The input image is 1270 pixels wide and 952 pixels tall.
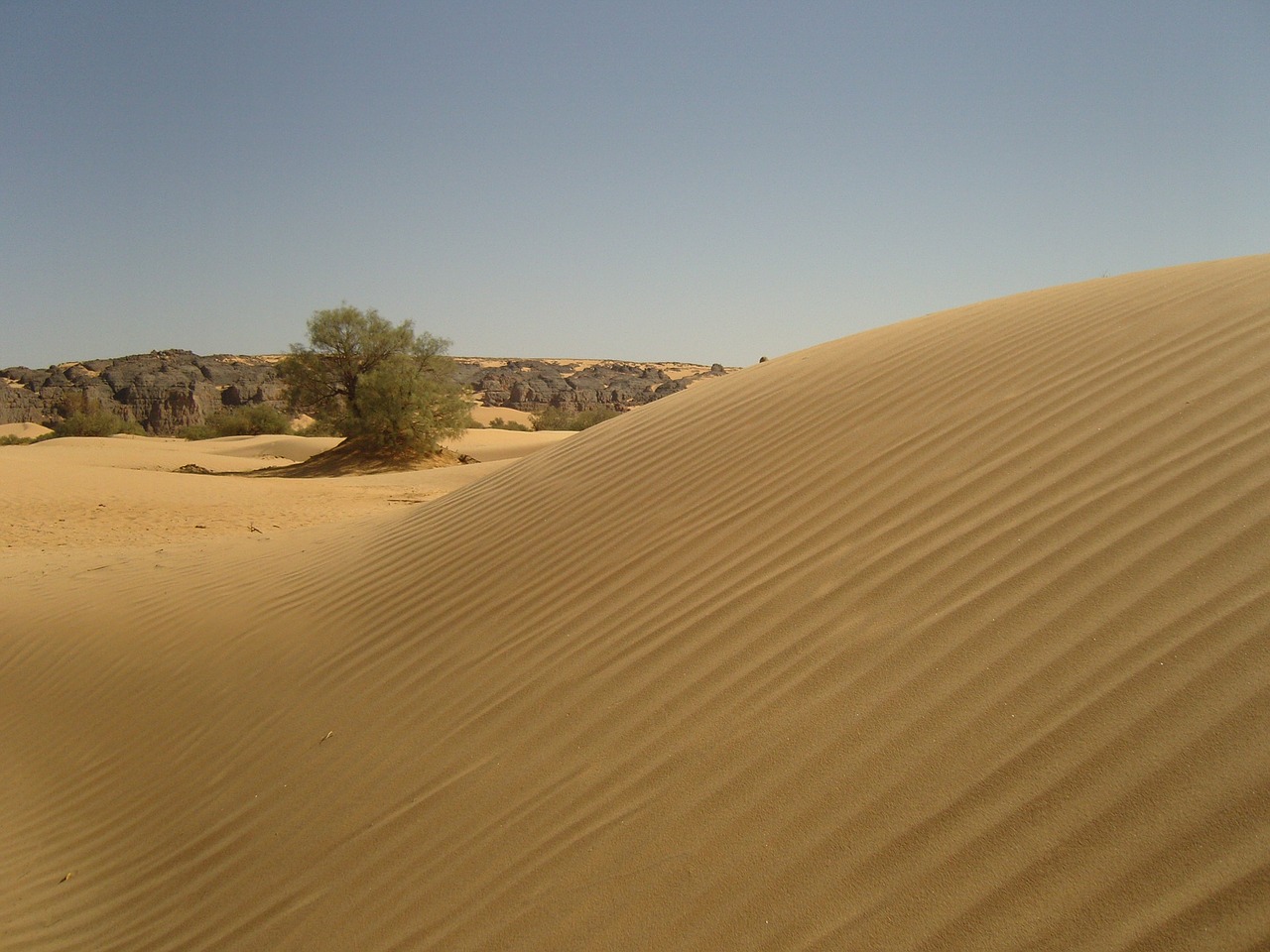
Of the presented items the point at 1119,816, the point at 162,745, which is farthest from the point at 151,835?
the point at 1119,816

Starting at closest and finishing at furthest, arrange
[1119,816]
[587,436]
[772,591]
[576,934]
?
1. [1119,816]
2. [576,934]
3. [772,591]
4. [587,436]

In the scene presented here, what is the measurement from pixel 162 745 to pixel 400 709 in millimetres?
1365

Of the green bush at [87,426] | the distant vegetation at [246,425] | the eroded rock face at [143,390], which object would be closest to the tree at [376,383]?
the distant vegetation at [246,425]

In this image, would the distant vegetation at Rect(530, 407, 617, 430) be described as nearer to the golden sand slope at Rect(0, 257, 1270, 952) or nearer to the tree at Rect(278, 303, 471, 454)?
the tree at Rect(278, 303, 471, 454)

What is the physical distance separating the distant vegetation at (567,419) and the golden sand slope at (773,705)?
29.2m

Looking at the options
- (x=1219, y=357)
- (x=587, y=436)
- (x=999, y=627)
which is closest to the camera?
(x=999, y=627)

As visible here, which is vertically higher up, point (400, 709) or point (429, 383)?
point (429, 383)

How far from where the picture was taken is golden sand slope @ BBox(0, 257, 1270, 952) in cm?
195

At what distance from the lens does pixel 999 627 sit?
2.55 meters

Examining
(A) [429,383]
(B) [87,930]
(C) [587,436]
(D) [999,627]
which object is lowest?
(B) [87,930]

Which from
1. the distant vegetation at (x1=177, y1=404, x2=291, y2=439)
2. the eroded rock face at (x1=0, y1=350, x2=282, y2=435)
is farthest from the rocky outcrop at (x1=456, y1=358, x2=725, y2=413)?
the eroded rock face at (x1=0, y1=350, x2=282, y2=435)

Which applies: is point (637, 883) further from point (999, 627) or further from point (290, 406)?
point (290, 406)

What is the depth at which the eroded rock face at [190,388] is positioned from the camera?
1558 inches

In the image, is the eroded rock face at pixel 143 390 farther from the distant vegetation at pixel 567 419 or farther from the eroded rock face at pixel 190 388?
the distant vegetation at pixel 567 419
